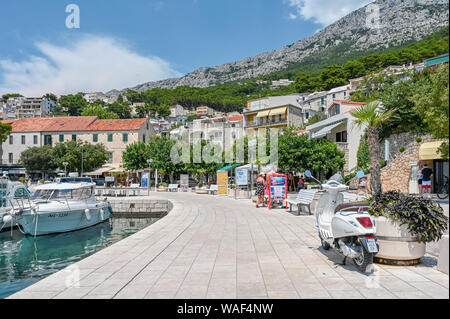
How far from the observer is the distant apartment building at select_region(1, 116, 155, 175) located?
4938 cm

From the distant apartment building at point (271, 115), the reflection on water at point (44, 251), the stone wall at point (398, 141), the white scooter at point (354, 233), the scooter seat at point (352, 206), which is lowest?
the reflection on water at point (44, 251)

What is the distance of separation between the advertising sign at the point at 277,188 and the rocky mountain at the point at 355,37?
66.7 m

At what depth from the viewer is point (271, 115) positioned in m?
51.6

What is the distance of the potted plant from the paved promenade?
8.7 inches

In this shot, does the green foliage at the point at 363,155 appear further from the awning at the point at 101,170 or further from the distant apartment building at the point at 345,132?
the awning at the point at 101,170

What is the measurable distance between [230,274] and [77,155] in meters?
44.6

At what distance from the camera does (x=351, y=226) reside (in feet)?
16.6

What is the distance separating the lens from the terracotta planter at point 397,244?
5168mm

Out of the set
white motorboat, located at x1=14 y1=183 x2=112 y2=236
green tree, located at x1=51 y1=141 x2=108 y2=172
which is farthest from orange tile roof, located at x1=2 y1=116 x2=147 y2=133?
white motorboat, located at x1=14 y1=183 x2=112 y2=236

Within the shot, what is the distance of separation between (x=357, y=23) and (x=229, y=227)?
159 meters

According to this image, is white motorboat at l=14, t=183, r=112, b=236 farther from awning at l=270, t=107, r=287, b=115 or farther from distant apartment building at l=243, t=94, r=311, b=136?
awning at l=270, t=107, r=287, b=115

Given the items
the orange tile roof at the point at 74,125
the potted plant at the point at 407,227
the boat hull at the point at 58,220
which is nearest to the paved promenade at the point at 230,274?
the potted plant at the point at 407,227
